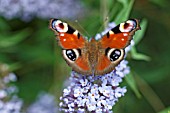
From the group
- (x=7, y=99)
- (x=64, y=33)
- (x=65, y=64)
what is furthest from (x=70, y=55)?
(x=65, y=64)

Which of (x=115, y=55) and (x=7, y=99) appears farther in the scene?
(x=7, y=99)

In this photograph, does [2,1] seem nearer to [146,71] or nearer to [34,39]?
[34,39]

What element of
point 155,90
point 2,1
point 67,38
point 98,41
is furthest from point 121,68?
point 155,90

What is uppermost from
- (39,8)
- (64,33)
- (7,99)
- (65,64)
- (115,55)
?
(39,8)

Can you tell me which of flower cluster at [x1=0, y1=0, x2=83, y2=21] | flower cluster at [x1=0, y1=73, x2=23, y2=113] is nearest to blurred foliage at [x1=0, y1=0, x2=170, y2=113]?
flower cluster at [x1=0, y1=0, x2=83, y2=21]

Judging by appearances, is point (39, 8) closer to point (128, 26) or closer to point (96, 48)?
Answer: point (96, 48)

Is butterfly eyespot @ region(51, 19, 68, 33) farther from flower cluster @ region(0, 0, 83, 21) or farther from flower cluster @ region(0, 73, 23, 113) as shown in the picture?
flower cluster @ region(0, 0, 83, 21)

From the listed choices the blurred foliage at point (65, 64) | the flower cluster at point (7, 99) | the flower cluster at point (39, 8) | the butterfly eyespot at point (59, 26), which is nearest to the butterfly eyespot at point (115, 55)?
the butterfly eyespot at point (59, 26)
